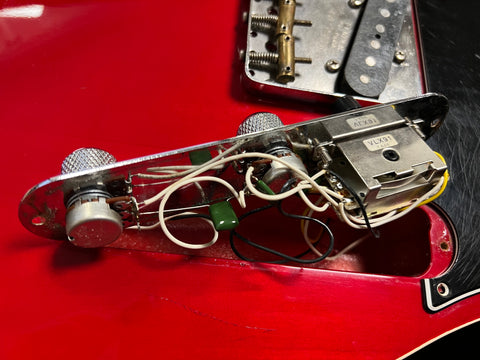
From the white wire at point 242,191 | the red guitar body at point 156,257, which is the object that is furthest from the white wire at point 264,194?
the red guitar body at point 156,257

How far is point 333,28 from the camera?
78 cm

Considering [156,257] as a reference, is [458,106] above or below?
above

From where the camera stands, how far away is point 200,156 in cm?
54

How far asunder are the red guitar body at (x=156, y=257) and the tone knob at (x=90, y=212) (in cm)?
6

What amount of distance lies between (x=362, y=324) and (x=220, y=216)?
9.2 inches

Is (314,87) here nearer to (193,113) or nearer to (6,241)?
(193,113)

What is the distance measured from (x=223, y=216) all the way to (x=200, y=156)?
0.08 meters

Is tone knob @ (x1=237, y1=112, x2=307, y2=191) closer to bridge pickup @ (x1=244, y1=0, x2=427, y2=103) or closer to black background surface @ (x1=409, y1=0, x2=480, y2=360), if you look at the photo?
bridge pickup @ (x1=244, y1=0, x2=427, y2=103)

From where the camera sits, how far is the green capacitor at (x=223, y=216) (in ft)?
1.74

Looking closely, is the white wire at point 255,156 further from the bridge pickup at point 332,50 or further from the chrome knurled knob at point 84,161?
the bridge pickup at point 332,50

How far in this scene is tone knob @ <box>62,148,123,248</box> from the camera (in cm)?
48

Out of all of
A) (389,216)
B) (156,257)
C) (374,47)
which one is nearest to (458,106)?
(374,47)

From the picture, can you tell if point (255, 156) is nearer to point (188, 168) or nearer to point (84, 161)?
point (188, 168)

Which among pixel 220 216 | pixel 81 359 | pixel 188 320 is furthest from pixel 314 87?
pixel 81 359
